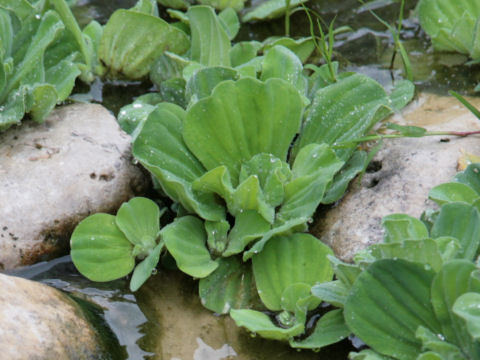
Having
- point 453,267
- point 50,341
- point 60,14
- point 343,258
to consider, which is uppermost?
point 60,14

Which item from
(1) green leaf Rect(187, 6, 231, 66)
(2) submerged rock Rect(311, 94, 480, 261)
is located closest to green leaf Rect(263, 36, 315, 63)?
(1) green leaf Rect(187, 6, 231, 66)

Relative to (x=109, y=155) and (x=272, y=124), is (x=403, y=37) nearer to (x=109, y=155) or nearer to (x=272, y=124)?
(x=272, y=124)

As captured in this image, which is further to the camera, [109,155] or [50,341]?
[109,155]

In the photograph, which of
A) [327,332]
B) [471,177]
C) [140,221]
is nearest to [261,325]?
[327,332]

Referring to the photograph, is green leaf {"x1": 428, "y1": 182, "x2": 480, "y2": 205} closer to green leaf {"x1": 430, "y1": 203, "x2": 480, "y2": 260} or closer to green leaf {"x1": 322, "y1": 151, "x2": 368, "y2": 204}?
green leaf {"x1": 430, "y1": 203, "x2": 480, "y2": 260}

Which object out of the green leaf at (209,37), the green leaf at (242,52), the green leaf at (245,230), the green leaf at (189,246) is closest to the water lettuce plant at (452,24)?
the green leaf at (242,52)

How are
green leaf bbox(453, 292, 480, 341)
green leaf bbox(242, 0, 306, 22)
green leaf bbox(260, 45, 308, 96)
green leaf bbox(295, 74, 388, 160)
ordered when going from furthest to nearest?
green leaf bbox(242, 0, 306, 22) < green leaf bbox(260, 45, 308, 96) < green leaf bbox(295, 74, 388, 160) < green leaf bbox(453, 292, 480, 341)

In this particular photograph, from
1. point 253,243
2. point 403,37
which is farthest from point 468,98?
point 253,243
